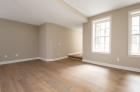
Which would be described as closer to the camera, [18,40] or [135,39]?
[135,39]

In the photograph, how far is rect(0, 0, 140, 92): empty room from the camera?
1.84 m

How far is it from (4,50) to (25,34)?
141cm

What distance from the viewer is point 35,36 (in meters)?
4.76

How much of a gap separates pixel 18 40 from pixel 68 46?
10.9ft

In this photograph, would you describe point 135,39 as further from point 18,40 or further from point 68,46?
point 18,40

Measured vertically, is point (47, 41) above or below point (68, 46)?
above

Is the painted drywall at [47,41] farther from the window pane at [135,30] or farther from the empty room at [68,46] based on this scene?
the window pane at [135,30]

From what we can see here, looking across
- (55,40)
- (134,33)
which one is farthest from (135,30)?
(55,40)

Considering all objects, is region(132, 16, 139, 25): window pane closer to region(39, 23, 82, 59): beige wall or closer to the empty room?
the empty room

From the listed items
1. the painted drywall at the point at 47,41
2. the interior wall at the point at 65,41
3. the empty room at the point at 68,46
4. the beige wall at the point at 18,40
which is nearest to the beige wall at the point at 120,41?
the empty room at the point at 68,46

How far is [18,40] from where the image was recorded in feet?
13.4

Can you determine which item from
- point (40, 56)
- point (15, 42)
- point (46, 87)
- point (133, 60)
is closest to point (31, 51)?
point (40, 56)

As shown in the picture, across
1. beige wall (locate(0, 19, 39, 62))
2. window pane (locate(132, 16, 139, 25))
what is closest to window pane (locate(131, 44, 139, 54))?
window pane (locate(132, 16, 139, 25))

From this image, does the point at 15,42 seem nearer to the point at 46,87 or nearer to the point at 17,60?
the point at 17,60
